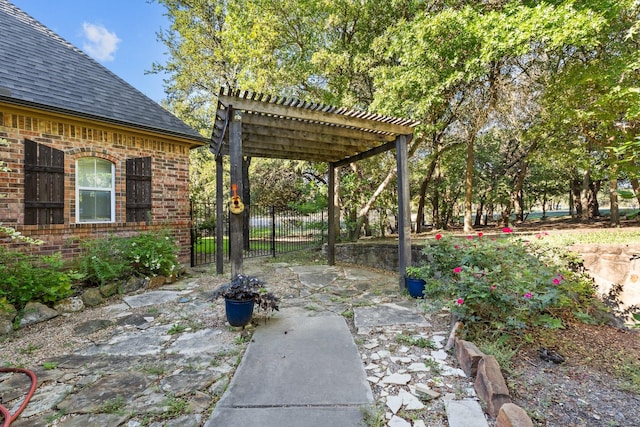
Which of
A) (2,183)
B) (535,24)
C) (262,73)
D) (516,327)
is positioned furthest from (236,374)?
(262,73)

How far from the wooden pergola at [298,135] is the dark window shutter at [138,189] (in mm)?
1627

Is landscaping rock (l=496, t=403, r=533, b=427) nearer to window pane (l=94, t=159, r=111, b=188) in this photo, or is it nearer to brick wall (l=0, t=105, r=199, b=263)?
brick wall (l=0, t=105, r=199, b=263)

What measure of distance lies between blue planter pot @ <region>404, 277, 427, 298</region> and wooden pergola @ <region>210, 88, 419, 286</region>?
0.31m

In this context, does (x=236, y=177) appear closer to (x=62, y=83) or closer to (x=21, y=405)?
(x=21, y=405)

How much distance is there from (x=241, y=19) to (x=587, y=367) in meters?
9.91

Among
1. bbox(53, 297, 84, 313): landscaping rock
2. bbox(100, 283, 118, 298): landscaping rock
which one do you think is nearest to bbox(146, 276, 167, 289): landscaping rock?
bbox(100, 283, 118, 298): landscaping rock

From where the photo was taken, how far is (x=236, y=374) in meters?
2.31

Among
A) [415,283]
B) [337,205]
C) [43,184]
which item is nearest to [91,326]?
[43,184]

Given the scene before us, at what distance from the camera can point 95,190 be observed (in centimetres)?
585

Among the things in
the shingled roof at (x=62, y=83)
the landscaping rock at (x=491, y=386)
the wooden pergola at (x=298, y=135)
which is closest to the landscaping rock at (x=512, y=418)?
the landscaping rock at (x=491, y=386)

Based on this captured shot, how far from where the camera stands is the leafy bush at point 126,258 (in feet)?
14.9

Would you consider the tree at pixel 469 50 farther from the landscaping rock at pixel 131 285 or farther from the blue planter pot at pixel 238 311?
the landscaping rock at pixel 131 285

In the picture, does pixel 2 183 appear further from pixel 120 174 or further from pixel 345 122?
pixel 345 122

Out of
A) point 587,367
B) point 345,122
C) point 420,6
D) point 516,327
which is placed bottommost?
point 587,367
